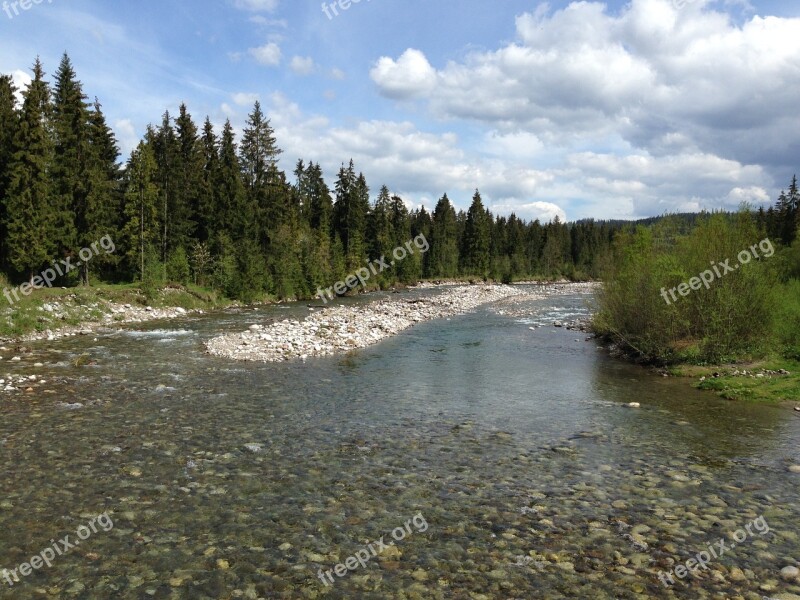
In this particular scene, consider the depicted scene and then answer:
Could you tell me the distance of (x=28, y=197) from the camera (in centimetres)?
3516

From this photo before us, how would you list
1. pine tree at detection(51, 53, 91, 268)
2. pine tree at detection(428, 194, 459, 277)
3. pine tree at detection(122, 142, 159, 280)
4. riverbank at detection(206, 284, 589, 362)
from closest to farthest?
riverbank at detection(206, 284, 589, 362) → pine tree at detection(51, 53, 91, 268) → pine tree at detection(122, 142, 159, 280) → pine tree at detection(428, 194, 459, 277)

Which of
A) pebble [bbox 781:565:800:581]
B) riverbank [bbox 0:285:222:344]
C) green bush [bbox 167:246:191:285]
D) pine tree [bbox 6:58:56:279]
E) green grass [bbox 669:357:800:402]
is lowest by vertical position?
pebble [bbox 781:565:800:581]

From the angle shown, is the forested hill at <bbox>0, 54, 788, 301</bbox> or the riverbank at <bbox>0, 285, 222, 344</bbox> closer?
the riverbank at <bbox>0, 285, 222, 344</bbox>

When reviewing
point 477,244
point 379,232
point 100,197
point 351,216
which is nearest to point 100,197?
point 100,197

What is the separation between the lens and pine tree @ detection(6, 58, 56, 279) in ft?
114

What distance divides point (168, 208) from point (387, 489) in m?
48.3

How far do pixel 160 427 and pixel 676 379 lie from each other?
17.9 metres

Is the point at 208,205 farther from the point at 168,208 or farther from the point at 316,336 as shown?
the point at 316,336

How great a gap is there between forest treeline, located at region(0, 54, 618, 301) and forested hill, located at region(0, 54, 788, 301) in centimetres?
13

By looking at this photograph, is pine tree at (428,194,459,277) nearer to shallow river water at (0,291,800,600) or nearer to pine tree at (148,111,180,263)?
pine tree at (148,111,180,263)

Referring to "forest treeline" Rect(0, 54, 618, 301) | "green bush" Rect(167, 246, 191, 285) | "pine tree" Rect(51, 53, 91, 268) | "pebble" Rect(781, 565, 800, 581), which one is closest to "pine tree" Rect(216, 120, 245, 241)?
"forest treeline" Rect(0, 54, 618, 301)

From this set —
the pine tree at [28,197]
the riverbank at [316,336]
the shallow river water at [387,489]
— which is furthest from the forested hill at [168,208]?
the shallow river water at [387,489]

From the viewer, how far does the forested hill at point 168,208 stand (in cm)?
3603

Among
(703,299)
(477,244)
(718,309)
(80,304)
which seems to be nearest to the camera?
(718,309)
